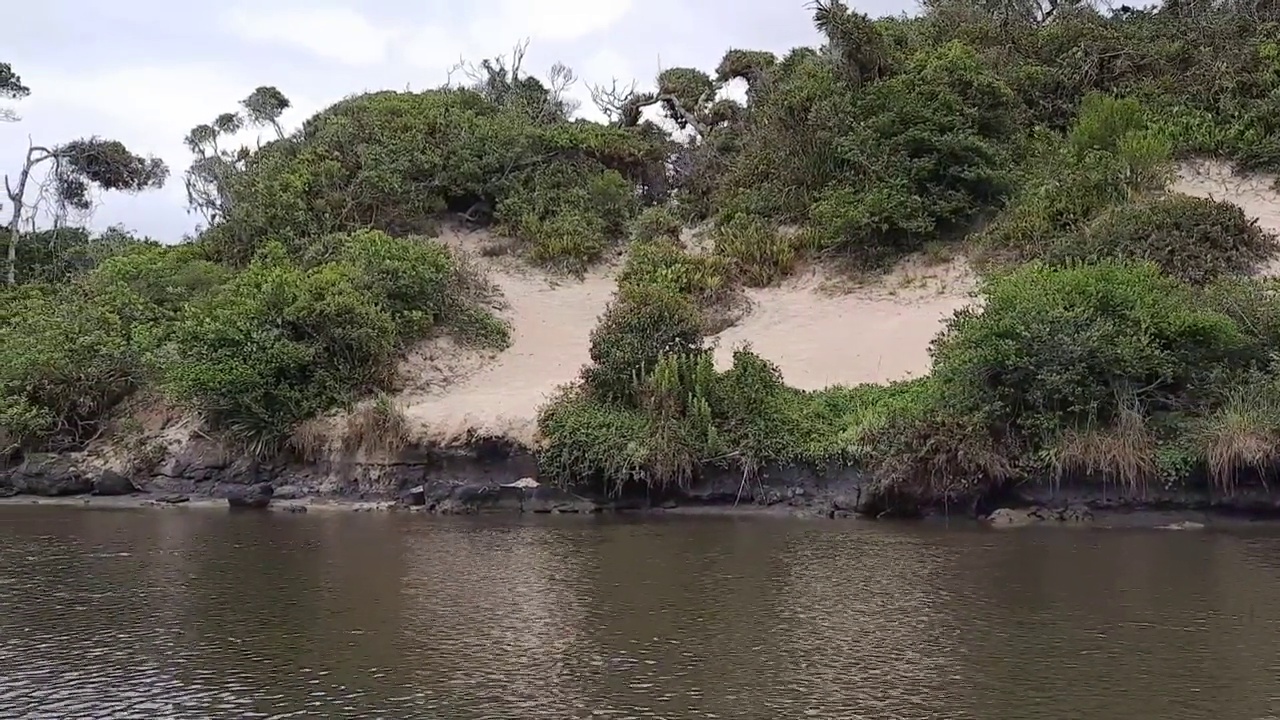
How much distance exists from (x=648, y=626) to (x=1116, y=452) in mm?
11665

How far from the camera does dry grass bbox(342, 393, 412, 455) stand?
25625 mm

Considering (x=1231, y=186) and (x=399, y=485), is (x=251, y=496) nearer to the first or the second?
(x=399, y=485)

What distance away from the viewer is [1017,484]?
21344 millimetres

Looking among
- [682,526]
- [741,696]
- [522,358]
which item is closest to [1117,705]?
[741,696]

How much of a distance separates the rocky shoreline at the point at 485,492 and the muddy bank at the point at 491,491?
2 centimetres

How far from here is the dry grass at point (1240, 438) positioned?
19.7 m

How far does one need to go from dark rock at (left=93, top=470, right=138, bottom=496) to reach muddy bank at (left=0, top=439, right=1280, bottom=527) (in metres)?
0.02

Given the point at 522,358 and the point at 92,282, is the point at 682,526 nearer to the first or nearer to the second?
the point at 522,358

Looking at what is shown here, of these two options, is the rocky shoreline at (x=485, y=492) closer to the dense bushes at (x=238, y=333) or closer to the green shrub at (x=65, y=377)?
the green shrub at (x=65, y=377)

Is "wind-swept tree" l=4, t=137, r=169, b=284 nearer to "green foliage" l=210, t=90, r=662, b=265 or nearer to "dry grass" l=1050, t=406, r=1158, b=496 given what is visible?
"green foliage" l=210, t=90, r=662, b=265

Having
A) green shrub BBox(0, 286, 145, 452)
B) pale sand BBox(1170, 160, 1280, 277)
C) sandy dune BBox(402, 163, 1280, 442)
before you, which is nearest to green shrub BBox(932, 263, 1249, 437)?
sandy dune BBox(402, 163, 1280, 442)

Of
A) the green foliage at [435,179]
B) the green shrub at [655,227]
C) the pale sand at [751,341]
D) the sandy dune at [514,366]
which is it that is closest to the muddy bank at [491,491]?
the sandy dune at [514,366]

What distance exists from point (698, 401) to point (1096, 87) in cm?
1940

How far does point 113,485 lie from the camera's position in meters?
27.0
